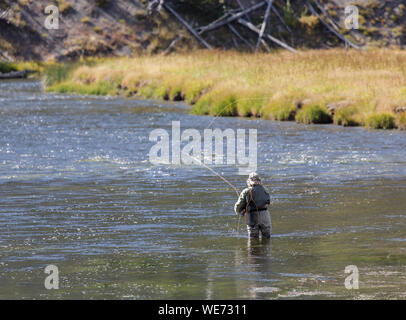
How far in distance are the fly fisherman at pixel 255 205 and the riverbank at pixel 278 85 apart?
46.7ft

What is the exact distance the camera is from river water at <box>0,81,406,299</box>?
35.2ft

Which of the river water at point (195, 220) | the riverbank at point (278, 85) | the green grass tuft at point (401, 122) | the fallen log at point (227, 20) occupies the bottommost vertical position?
the river water at point (195, 220)

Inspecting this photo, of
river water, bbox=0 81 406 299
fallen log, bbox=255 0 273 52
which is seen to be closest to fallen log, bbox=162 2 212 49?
fallen log, bbox=255 0 273 52

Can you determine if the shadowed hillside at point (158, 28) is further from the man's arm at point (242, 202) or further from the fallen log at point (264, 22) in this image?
the man's arm at point (242, 202)

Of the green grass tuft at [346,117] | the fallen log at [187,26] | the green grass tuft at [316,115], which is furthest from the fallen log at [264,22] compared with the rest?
the green grass tuft at [346,117]

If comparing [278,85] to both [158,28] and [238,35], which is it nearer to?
[238,35]

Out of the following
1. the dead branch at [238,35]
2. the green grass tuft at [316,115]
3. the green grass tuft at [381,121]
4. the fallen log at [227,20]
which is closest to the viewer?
the green grass tuft at [381,121]

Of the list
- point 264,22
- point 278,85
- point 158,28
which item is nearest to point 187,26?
point 158,28

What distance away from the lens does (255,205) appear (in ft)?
Result: 41.9

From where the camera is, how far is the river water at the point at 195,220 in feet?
35.2

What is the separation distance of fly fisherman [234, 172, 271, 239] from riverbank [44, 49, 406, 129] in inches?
561

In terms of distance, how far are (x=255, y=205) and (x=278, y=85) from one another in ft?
67.2
